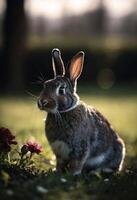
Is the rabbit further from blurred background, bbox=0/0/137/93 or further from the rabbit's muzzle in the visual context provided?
blurred background, bbox=0/0/137/93

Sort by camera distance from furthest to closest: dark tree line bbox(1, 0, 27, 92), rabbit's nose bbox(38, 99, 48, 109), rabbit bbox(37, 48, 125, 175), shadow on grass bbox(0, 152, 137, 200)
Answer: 1. dark tree line bbox(1, 0, 27, 92)
2. rabbit bbox(37, 48, 125, 175)
3. rabbit's nose bbox(38, 99, 48, 109)
4. shadow on grass bbox(0, 152, 137, 200)

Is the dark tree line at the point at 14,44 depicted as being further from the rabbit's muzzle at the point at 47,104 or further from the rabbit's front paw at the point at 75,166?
the rabbit's muzzle at the point at 47,104

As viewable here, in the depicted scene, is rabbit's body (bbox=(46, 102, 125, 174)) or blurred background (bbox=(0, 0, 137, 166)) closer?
rabbit's body (bbox=(46, 102, 125, 174))

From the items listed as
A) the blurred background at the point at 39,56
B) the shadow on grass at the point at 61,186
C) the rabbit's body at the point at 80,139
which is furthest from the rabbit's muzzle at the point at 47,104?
the blurred background at the point at 39,56

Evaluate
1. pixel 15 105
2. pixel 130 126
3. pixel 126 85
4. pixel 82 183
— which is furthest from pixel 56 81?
pixel 126 85

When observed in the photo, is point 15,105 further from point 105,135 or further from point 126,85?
point 105,135

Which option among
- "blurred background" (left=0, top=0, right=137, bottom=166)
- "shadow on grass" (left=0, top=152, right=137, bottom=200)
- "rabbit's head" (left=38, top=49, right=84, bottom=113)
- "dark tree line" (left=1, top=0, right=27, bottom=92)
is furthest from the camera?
"dark tree line" (left=1, top=0, right=27, bottom=92)

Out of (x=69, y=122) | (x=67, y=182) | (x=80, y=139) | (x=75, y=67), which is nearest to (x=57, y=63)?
(x=75, y=67)

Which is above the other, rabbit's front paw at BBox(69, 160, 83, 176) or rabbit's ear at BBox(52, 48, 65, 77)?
rabbit's ear at BBox(52, 48, 65, 77)

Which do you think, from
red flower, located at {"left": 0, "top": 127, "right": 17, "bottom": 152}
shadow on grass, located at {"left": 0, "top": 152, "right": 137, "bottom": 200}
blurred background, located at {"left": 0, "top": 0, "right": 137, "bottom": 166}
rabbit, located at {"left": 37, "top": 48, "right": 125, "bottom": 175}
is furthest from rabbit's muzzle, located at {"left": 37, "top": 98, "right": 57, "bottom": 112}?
blurred background, located at {"left": 0, "top": 0, "right": 137, "bottom": 166}
